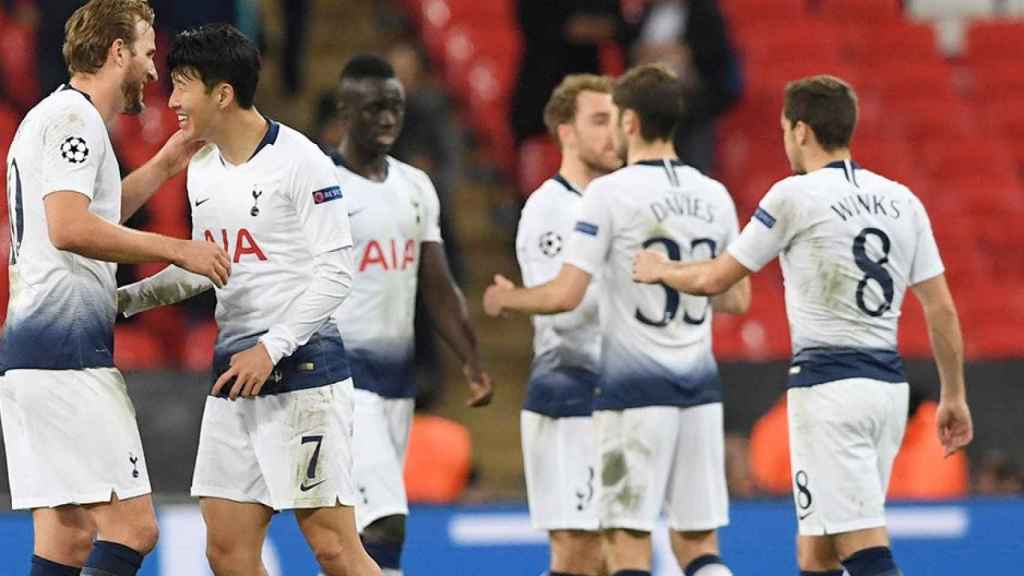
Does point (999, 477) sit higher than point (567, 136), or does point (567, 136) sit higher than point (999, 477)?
point (567, 136)

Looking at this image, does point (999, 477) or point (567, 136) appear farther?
point (999, 477)

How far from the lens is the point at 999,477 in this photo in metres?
12.1

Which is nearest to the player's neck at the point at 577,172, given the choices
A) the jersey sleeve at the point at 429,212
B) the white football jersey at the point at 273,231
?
the jersey sleeve at the point at 429,212

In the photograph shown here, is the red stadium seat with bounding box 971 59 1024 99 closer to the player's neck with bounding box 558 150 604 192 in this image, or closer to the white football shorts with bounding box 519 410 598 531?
the player's neck with bounding box 558 150 604 192

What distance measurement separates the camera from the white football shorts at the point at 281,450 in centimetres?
711

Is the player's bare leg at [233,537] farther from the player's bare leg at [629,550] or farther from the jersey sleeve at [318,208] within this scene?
the player's bare leg at [629,550]

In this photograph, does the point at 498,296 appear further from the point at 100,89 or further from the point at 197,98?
the point at 100,89

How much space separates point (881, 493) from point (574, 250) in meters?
1.62

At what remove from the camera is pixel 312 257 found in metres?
7.13

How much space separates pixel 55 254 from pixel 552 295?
2.35 m

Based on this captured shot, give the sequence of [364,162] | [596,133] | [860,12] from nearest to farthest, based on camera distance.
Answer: [364,162], [596,133], [860,12]

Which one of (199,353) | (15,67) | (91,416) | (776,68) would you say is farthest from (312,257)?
(776,68)

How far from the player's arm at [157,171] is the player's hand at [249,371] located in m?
0.91

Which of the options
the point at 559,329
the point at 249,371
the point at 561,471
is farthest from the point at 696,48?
the point at 249,371
